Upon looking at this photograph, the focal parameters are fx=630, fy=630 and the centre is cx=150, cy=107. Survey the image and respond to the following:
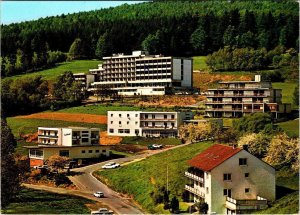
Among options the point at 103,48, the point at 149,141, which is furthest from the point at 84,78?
the point at 149,141

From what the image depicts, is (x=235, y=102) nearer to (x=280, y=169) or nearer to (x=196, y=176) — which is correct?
(x=280, y=169)

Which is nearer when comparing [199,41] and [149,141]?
[149,141]

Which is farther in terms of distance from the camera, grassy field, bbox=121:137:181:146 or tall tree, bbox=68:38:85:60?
tall tree, bbox=68:38:85:60

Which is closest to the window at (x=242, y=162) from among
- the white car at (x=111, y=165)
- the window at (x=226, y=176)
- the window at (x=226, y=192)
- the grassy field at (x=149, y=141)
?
the window at (x=226, y=176)

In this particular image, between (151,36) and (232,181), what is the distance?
305ft

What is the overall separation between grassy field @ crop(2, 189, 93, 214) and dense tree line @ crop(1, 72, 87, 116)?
43.4m

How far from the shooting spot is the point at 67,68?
4948 inches

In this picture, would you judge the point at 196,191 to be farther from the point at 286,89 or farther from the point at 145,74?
the point at 145,74

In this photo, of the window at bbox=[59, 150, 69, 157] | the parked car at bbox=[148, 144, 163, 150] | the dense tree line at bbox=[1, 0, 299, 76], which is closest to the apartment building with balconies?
the parked car at bbox=[148, 144, 163, 150]

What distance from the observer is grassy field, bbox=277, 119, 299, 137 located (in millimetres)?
58275

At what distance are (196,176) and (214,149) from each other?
10.1ft

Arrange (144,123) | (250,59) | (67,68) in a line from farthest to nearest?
(67,68)
(250,59)
(144,123)

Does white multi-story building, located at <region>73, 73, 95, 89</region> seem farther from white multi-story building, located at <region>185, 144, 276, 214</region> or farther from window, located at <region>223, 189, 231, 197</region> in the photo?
window, located at <region>223, 189, 231, 197</region>

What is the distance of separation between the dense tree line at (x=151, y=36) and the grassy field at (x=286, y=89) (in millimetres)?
23951
